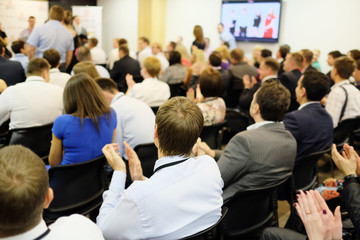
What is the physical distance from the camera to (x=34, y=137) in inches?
109

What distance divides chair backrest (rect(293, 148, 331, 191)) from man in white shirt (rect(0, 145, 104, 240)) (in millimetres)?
1855

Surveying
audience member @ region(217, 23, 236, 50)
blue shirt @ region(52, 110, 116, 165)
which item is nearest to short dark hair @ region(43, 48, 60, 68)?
blue shirt @ region(52, 110, 116, 165)

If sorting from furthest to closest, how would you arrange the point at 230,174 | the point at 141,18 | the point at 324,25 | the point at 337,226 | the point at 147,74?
the point at 141,18 → the point at 324,25 → the point at 147,74 → the point at 230,174 → the point at 337,226

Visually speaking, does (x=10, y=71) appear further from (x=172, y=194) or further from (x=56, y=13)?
(x=172, y=194)

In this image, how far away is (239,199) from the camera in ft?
6.32

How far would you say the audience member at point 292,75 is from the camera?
463cm

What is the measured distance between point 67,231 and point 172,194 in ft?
1.30

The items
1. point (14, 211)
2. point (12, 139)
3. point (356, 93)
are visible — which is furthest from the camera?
point (356, 93)

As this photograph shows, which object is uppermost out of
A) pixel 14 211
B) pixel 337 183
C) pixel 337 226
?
pixel 14 211

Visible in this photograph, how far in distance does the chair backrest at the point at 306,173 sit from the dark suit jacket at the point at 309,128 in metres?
0.18

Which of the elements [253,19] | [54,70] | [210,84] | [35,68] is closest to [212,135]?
[210,84]

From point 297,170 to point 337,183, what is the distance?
0.91 feet

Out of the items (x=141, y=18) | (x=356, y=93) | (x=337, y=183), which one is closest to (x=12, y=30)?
(x=141, y=18)

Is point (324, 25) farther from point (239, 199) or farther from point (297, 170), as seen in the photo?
point (239, 199)
